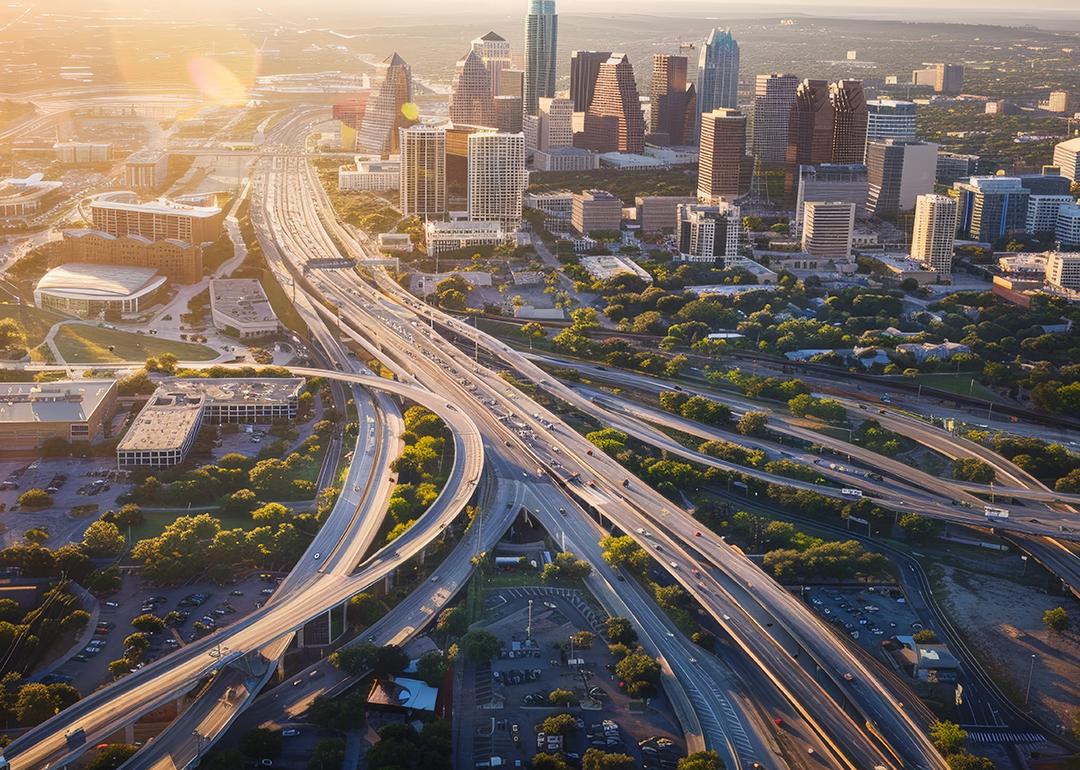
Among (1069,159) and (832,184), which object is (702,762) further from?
(1069,159)

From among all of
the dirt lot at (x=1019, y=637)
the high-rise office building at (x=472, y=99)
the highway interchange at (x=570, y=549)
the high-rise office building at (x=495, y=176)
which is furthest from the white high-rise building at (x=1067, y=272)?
the high-rise office building at (x=472, y=99)

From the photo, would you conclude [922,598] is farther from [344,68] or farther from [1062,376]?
[344,68]

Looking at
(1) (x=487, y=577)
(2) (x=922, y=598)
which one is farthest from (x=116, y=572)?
(2) (x=922, y=598)

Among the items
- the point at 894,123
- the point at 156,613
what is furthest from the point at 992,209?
the point at 156,613

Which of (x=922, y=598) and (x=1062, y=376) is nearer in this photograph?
(x=922, y=598)

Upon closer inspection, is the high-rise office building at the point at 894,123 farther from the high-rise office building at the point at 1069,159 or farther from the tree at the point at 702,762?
the tree at the point at 702,762

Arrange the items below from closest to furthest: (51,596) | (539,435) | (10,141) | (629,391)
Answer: (51,596)
(539,435)
(629,391)
(10,141)

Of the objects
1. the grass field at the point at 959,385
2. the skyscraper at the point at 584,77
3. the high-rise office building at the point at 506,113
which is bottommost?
the grass field at the point at 959,385
